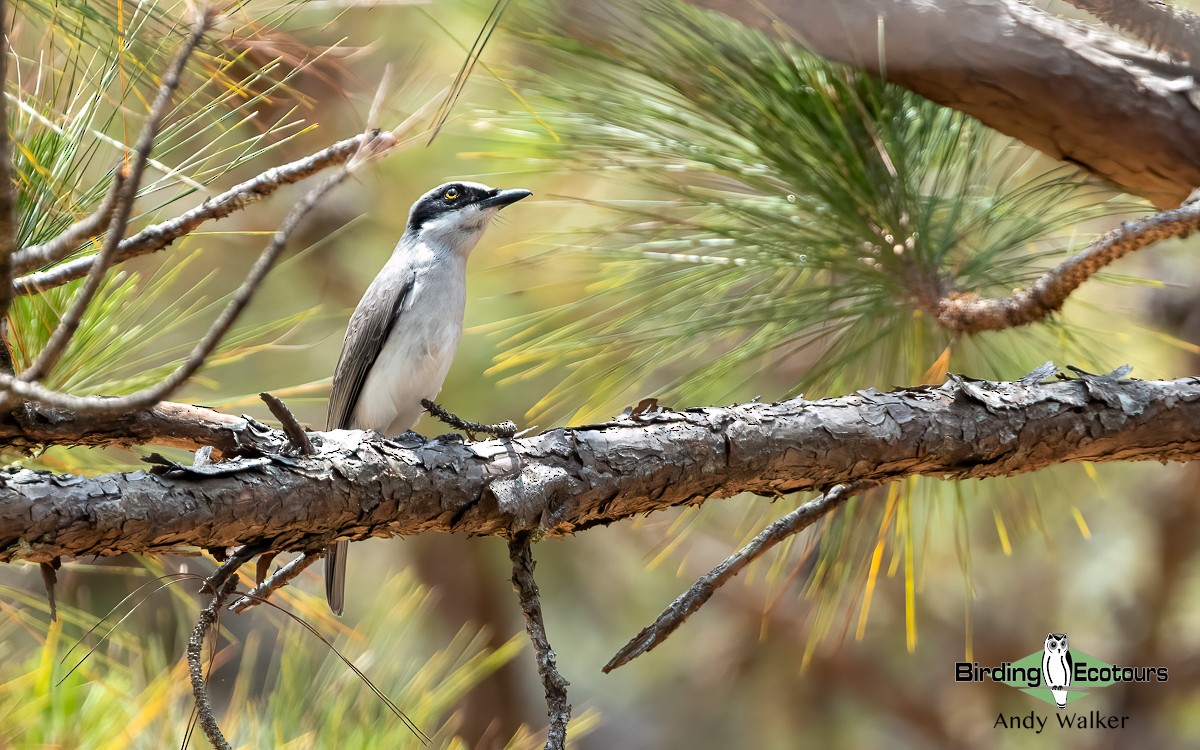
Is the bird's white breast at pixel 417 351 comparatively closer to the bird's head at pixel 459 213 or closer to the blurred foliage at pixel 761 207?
the bird's head at pixel 459 213

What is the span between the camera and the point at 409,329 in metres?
2.90

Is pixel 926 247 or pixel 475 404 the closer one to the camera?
pixel 926 247

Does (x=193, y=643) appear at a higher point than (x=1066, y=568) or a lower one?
higher

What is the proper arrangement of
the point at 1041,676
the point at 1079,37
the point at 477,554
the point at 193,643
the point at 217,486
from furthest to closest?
1. the point at 477,554
2. the point at 1041,676
3. the point at 1079,37
4. the point at 217,486
5. the point at 193,643

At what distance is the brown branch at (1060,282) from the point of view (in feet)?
6.48

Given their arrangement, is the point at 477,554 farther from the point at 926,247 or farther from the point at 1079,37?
the point at 1079,37

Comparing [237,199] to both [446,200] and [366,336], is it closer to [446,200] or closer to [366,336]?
[366,336]

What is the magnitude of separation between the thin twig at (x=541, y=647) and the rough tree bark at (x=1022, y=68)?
4.82 feet

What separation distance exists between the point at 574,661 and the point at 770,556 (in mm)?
1733

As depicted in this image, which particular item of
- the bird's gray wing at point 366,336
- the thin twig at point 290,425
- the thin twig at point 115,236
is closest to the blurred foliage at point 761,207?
the bird's gray wing at point 366,336

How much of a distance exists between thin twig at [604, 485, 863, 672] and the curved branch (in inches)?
3.4

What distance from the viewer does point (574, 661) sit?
5.89 m

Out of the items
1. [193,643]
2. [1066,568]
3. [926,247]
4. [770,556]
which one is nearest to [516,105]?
[926,247]

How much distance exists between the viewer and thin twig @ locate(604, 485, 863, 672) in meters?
1.65
